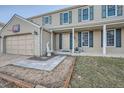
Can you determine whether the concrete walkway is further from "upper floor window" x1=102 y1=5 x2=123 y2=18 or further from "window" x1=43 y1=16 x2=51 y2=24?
"window" x1=43 y1=16 x2=51 y2=24

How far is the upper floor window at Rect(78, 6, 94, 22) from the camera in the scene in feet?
37.9

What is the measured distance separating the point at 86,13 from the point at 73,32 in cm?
324

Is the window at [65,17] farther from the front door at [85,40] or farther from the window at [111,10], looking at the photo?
the window at [111,10]

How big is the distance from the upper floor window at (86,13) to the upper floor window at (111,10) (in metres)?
1.24

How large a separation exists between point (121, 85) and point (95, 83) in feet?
3.11

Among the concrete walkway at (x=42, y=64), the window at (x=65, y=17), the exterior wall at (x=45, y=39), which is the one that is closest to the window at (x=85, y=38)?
the window at (x=65, y=17)

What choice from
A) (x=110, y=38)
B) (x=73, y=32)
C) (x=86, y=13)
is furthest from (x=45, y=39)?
(x=110, y=38)

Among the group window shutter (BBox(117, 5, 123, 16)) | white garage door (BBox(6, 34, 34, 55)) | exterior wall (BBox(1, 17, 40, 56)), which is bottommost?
white garage door (BBox(6, 34, 34, 55))

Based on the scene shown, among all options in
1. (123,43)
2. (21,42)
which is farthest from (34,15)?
(123,43)

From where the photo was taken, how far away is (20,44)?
12.0 metres

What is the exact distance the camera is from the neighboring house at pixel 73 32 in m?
10.1

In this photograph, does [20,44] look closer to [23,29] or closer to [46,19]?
[23,29]

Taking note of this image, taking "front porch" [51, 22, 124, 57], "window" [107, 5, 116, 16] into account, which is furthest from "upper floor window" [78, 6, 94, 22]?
"window" [107, 5, 116, 16]
